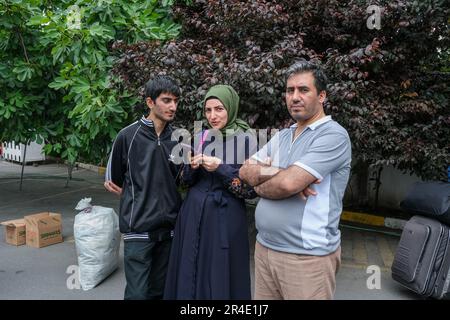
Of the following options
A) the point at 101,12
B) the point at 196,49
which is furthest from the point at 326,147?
the point at 101,12

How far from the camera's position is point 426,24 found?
4.44 m

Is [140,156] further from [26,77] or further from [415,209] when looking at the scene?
[26,77]

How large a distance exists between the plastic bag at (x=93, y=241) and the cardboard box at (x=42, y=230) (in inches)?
57.7

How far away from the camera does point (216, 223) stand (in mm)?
2326

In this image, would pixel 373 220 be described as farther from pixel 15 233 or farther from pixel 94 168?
pixel 94 168

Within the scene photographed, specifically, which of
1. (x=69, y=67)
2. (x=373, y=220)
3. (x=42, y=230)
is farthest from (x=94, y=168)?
(x=373, y=220)

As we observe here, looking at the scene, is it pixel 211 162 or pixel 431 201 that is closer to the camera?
pixel 211 162

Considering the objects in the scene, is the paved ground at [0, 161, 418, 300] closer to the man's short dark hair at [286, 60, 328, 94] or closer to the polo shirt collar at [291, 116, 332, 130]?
the polo shirt collar at [291, 116, 332, 130]

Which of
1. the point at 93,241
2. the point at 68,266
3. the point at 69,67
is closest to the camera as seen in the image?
the point at 93,241

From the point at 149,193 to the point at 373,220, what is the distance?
477 centimetres

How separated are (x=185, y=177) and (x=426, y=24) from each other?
3471mm

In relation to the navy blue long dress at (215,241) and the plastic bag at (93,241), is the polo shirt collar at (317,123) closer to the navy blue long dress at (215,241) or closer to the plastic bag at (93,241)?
the navy blue long dress at (215,241)

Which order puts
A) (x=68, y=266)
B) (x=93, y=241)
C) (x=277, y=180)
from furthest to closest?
(x=68, y=266) → (x=93, y=241) → (x=277, y=180)

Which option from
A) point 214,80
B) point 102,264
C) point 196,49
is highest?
point 196,49
